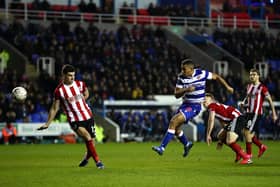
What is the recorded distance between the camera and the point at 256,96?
60.0ft

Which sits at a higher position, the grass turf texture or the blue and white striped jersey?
the blue and white striped jersey

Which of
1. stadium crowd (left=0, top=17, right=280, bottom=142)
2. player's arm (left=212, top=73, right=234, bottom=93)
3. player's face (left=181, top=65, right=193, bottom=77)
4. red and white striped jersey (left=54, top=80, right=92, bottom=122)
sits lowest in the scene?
stadium crowd (left=0, top=17, right=280, bottom=142)

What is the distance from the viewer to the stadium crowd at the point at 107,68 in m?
33.5

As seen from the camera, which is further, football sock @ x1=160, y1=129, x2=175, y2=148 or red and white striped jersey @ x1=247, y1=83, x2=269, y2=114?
red and white striped jersey @ x1=247, y1=83, x2=269, y2=114

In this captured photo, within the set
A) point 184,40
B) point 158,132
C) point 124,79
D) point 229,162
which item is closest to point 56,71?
point 124,79

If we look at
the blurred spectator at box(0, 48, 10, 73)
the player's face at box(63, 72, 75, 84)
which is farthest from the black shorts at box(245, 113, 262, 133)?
the blurred spectator at box(0, 48, 10, 73)

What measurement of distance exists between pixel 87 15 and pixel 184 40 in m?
5.94

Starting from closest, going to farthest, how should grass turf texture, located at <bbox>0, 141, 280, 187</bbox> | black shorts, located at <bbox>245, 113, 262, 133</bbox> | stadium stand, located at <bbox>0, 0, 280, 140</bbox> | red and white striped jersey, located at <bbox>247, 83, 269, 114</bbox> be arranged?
grass turf texture, located at <bbox>0, 141, 280, 187</bbox> < black shorts, located at <bbox>245, 113, 262, 133</bbox> < red and white striped jersey, located at <bbox>247, 83, 269, 114</bbox> < stadium stand, located at <bbox>0, 0, 280, 140</bbox>

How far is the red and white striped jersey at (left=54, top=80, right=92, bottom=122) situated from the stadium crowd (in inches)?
651

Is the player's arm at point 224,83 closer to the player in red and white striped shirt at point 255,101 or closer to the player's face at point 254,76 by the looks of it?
the player's face at point 254,76

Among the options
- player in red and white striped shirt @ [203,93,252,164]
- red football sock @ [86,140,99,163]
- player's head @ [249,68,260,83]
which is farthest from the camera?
player's head @ [249,68,260,83]

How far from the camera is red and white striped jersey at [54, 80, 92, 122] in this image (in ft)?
50.9

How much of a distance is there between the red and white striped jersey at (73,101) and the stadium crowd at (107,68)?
1654cm

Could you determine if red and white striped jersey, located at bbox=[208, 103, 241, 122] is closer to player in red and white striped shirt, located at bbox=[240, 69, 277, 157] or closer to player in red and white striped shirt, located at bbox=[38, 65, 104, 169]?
player in red and white striped shirt, located at bbox=[240, 69, 277, 157]
